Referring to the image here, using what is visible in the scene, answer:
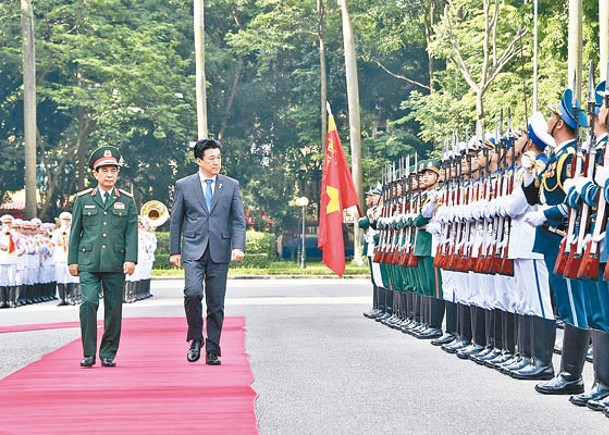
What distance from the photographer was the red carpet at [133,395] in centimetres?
945

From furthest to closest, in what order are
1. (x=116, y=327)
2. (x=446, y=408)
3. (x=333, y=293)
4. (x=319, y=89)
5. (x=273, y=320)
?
(x=319, y=89), (x=333, y=293), (x=273, y=320), (x=116, y=327), (x=446, y=408)

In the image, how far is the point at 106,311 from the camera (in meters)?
14.2

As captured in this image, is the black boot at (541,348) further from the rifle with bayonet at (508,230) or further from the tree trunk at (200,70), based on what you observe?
the tree trunk at (200,70)

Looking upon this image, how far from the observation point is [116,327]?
14.1 metres

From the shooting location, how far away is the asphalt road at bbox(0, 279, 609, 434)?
9.66 metres

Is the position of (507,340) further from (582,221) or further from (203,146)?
(582,221)

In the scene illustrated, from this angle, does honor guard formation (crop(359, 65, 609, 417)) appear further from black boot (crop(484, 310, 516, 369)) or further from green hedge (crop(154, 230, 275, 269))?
green hedge (crop(154, 230, 275, 269))

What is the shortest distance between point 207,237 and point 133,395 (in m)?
Result: 3.18

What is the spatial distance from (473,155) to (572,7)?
16179 mm

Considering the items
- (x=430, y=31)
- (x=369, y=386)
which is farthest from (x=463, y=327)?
(x=430, y=31)

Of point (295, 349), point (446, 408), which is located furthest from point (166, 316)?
point (446, 408)

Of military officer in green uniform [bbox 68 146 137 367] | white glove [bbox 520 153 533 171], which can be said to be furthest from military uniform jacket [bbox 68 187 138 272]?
white glove [bbox 520 153 533 171]

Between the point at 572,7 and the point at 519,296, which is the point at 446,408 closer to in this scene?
the point at 519,296

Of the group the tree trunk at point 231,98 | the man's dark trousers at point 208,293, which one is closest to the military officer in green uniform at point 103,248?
the man's dark trousers at point 208,293
